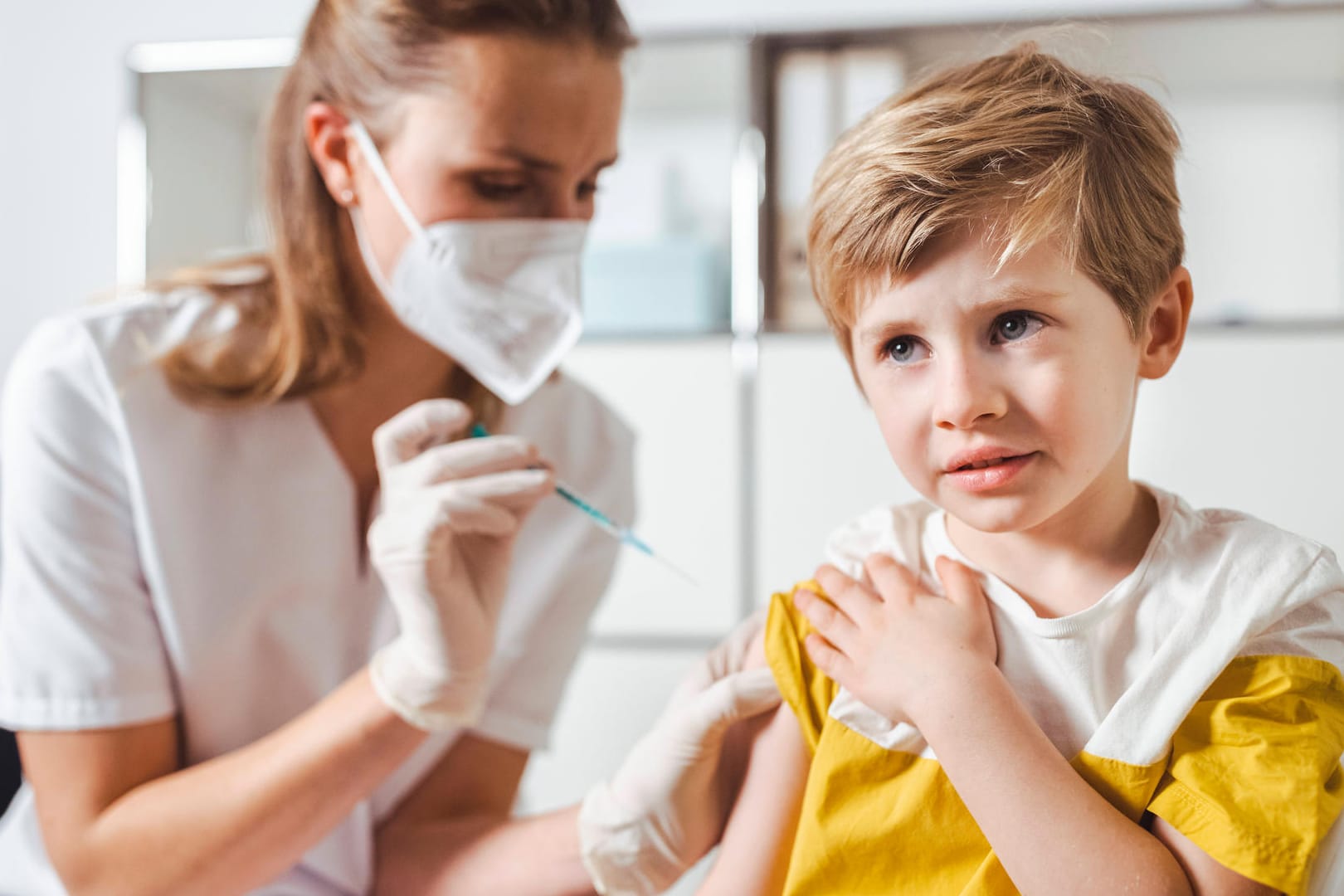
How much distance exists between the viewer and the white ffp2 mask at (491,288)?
1.22 metres

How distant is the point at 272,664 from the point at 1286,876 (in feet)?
3.25

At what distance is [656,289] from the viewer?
2.43 meters

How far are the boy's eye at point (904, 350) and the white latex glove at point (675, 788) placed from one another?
308 millimetres

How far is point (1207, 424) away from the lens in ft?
7.04

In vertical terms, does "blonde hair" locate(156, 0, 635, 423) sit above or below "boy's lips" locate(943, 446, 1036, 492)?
above

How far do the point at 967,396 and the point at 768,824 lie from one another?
389mm

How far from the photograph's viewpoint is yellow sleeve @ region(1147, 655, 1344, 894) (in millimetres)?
685

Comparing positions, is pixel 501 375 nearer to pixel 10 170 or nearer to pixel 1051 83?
pixel 1051 83

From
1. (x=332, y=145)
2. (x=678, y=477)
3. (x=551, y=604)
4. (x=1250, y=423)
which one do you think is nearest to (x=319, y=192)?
(x=332, y=145)

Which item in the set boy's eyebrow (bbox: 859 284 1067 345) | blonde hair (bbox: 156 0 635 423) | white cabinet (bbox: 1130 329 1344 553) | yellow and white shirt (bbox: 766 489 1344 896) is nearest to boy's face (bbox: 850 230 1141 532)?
boy's eyebrow (bbox: 859 284 1067 345)

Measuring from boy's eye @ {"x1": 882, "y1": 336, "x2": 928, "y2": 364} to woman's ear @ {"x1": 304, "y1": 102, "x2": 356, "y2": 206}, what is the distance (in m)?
0.71

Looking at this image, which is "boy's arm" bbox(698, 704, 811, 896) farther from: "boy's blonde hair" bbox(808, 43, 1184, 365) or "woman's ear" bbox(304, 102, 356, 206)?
"woman's ear" bbox(304, 102, 356, 206)

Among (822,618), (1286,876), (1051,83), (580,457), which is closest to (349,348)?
(580,457)

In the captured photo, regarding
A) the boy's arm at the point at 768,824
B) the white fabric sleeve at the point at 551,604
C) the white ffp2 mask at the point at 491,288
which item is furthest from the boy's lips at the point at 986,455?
the white fabric sleeve at the point at 551,604
